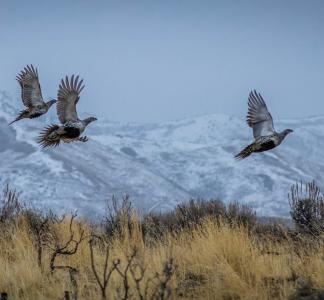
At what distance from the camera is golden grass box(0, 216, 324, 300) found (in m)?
7.74

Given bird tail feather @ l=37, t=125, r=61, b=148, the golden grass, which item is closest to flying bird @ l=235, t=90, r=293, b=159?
the golden grass

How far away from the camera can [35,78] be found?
35.0 ft

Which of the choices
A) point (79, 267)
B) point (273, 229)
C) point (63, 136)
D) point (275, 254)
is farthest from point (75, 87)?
point (273, 229)

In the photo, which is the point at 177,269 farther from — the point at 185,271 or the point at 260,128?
the point at 260,128

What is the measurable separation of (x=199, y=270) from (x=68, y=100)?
9.38 ft

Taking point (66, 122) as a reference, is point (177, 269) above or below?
below

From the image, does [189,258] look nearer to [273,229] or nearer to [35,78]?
[35,78]

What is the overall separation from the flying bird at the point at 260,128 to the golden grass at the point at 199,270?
3.66 feet

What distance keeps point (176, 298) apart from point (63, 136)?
2693 millimetres

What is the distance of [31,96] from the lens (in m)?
10.4

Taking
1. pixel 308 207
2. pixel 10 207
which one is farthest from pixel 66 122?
pixel 308 207

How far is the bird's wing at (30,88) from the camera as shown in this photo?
1034cm

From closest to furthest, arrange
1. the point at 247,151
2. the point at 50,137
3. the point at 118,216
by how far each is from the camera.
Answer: the point at 50,137 < the point at 247,151 < the point at 118,216

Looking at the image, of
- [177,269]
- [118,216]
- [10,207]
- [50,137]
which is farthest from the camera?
[118,216]
